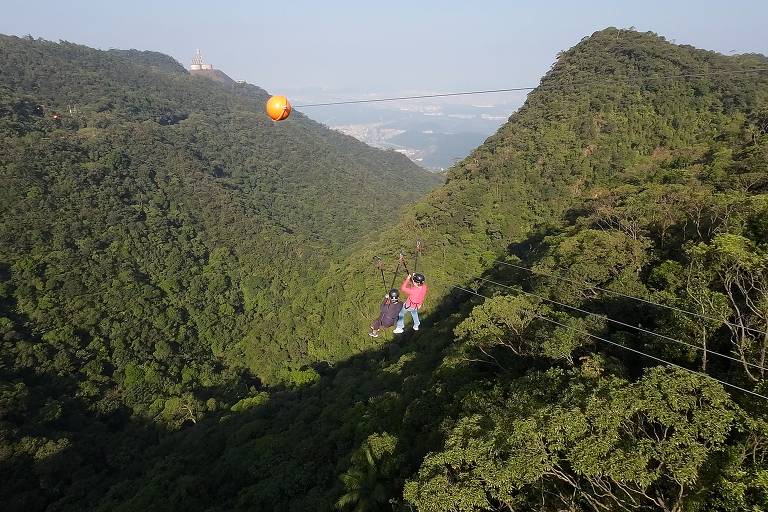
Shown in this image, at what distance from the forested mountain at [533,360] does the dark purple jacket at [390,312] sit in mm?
2573

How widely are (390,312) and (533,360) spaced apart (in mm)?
4281

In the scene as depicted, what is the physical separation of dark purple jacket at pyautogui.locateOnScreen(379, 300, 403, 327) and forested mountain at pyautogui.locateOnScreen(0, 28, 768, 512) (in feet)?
8.44

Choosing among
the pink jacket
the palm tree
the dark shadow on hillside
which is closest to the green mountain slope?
the dark shadow on hillside

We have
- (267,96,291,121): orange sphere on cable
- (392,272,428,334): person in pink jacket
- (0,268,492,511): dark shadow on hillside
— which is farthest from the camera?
(0,268,492,511): dark shadow on hillside

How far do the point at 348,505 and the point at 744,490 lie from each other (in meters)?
9.49

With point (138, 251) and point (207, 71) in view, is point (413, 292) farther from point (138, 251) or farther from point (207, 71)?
point (207, 71)

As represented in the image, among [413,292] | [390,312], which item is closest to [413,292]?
[413,292]

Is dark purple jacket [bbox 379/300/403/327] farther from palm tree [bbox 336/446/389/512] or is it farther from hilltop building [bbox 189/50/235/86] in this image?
hilltop building [bbox 189/50/235/86]

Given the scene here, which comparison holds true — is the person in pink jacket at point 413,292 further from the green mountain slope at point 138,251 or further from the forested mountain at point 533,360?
the green mountain slope at point 138,251

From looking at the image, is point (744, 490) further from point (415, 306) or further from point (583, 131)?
point (583, 131)

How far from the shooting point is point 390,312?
11.0 metres

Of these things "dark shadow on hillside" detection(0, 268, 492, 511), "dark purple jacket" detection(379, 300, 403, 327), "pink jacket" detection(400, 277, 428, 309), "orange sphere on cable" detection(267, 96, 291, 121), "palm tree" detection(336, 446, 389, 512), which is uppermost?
"orange sphere on cable" detection(267, 96, 291, 121)

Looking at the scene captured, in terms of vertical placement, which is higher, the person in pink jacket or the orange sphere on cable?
the orange sphere on cable

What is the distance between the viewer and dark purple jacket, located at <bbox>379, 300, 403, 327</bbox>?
35.9ft
